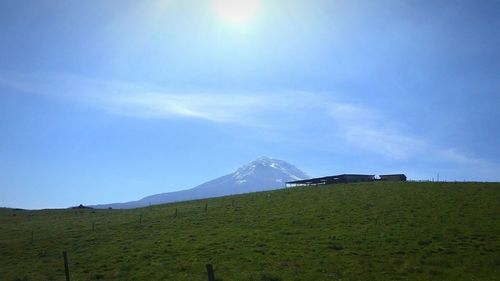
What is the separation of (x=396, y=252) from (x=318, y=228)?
1209 cm

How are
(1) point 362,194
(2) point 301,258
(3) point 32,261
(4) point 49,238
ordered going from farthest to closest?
(1) point 362,194
(4) point 49,238
(3) point 32,261
(2) point 301,258

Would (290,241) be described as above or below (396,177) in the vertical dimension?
below

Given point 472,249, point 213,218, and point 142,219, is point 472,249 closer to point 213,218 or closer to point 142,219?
point 213,218

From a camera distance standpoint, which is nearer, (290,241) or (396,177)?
(290,241)

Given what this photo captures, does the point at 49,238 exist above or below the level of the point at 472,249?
above

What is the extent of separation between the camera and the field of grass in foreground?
33875 mm

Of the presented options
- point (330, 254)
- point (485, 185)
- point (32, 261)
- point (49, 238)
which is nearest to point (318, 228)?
point (330, 254)

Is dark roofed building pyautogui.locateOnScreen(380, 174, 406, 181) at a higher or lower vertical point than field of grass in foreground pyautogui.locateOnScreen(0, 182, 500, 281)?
higher

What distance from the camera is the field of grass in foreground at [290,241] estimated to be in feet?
111

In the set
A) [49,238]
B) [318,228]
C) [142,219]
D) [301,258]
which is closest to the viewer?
[301,258]

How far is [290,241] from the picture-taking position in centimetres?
4331

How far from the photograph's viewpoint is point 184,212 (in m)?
68.9

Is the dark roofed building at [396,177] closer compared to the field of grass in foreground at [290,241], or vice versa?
the field of grass in foreground at [290,241]

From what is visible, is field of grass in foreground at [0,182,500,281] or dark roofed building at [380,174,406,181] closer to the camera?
field of grass in foreground at [0,182,500,281]
